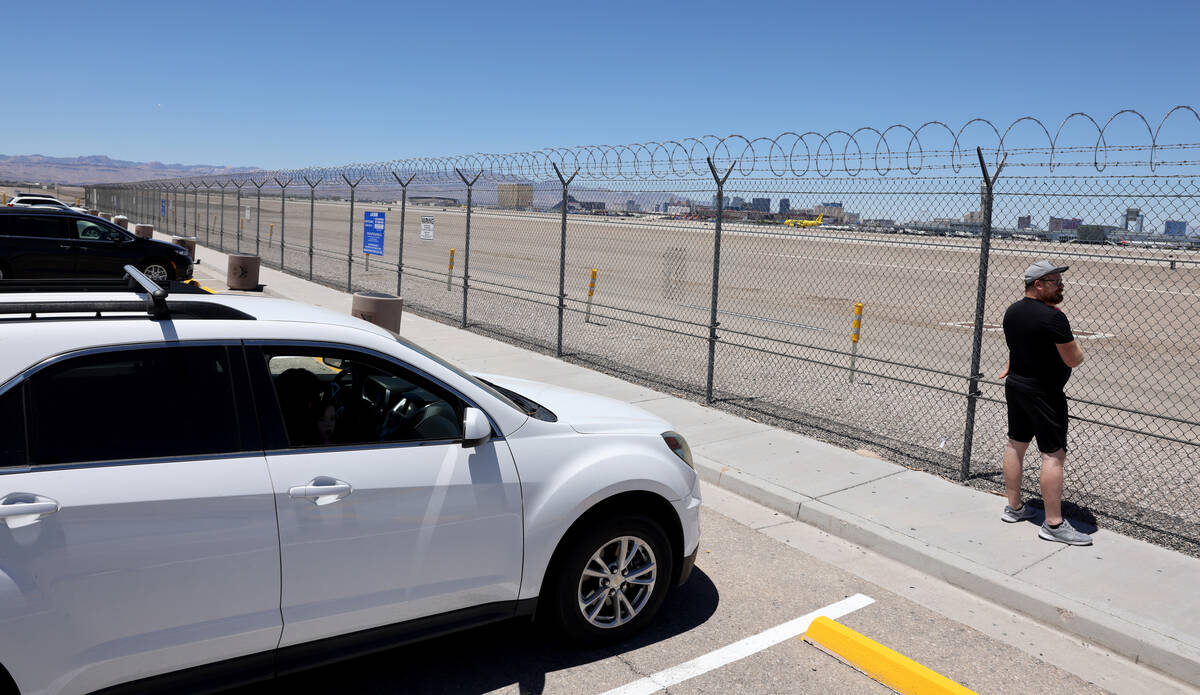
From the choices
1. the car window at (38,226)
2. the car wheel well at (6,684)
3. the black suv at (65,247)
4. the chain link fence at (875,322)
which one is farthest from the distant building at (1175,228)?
the car window at (38,226)

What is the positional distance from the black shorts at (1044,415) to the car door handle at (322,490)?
4508mm

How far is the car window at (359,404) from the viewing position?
3.68 m

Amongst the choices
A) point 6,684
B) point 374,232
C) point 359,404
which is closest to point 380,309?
point 374,232

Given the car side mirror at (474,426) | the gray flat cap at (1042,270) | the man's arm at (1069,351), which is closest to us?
the car side mirror at (474,426)

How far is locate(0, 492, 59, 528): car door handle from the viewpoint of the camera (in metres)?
2.83

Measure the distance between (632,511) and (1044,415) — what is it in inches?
124

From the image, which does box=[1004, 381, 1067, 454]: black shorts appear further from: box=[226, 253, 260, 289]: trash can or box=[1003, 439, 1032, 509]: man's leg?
box=[226, 253, 260, 289]: trash can

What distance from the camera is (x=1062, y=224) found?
734cm

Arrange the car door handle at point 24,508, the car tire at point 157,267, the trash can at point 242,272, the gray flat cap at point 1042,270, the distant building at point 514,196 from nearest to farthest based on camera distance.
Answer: the car door handle at point 24,508 → the gray flat cap at point 1042,270 → the distant building at point 514,196 → the car tire at point 157,267 → the trash can at point 242,272

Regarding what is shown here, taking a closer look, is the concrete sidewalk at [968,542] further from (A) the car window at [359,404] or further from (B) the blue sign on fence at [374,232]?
(B) the blue sign on fence at [374,232]

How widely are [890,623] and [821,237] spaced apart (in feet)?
15.2

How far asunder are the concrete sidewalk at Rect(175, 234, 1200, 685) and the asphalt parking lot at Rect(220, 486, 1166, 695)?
0.14 m

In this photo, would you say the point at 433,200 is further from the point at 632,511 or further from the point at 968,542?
the point at 632,511

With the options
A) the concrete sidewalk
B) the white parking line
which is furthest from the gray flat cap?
the white parking line
